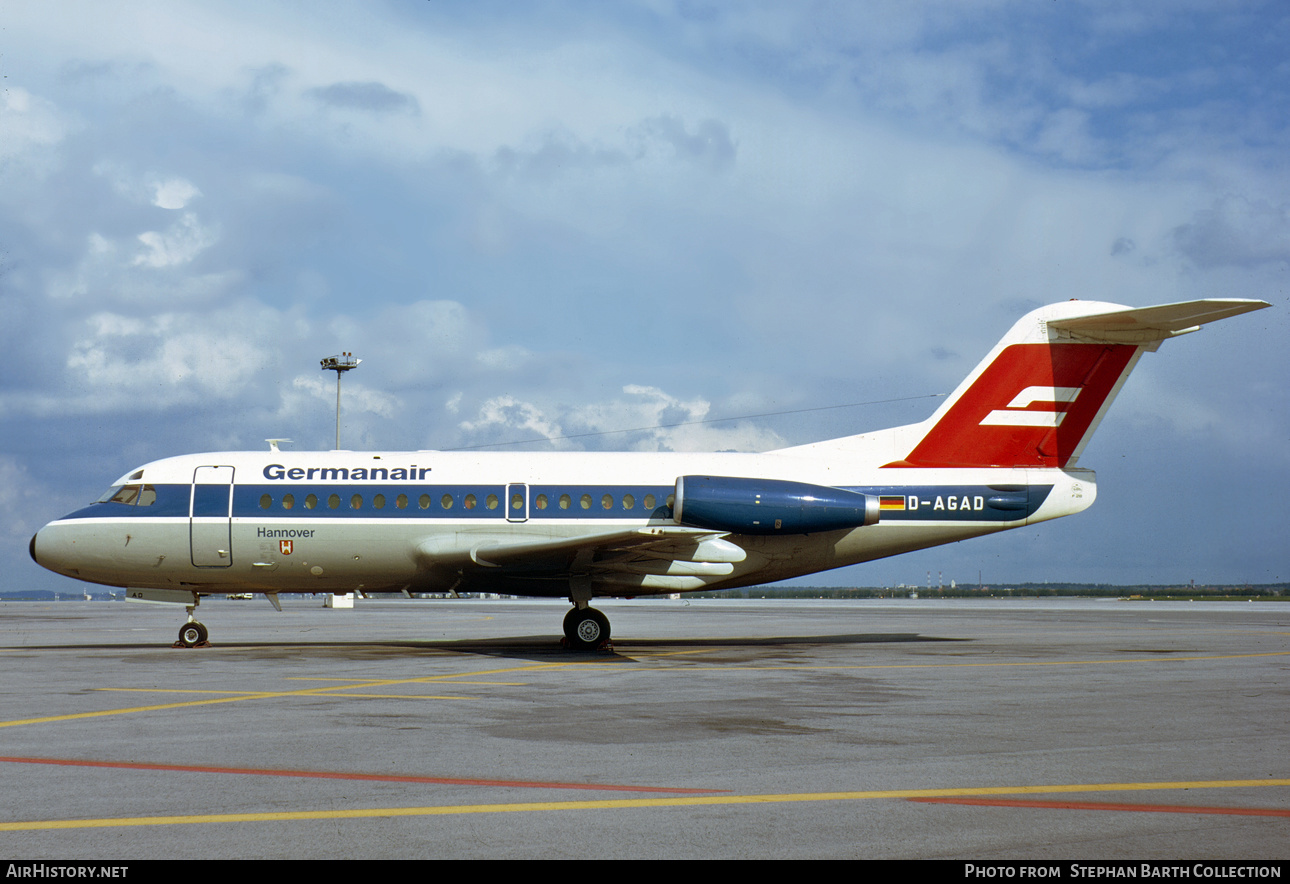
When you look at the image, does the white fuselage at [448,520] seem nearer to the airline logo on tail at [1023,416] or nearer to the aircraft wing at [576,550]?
the aircraft wing at [576,550]

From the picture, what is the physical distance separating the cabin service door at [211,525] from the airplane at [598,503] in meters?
0.04

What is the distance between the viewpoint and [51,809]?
22.7 ft

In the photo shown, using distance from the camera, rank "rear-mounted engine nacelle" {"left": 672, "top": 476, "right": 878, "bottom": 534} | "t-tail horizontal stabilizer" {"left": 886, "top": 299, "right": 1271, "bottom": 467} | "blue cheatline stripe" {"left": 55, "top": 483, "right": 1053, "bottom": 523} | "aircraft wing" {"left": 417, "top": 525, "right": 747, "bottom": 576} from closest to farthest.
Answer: "aircraft wing" {"left": 417, "top": 525, "right": 747, "bottom": 576} < "rear-mounted engine nacelle" {"left": 672, "top": 476, "right": 878, "bottom": 534} < "blue cheatline stripe" {"left": 55, "top": 483, "right": 1053, "bottom": 523} < "t-tail horizontal stabilizer" {"left": 886, "top": 299, "right": 1271, "bottom": 467}

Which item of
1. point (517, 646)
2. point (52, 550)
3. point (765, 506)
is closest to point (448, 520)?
point (517, 646)

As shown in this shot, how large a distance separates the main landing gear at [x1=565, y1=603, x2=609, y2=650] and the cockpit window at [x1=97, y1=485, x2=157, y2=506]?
9395mm

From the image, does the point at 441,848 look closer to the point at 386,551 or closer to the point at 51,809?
the point at 51,809

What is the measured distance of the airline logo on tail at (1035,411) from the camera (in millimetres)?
22281

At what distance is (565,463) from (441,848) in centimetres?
1625

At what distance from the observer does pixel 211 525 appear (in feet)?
70.5

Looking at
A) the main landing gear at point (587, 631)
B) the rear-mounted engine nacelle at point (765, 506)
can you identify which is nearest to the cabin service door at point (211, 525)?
the main landing gear at point (587, 631)

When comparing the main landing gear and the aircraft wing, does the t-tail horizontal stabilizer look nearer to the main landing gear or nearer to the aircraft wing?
the aircraft wing

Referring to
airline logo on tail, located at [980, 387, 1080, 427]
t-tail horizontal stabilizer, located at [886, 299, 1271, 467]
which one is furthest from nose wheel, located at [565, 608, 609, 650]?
airline logo on tail, located at [980, 387, 1080, 427]

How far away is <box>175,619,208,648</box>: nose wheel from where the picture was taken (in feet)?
71.3

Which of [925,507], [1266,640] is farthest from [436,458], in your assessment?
[1266,640]
